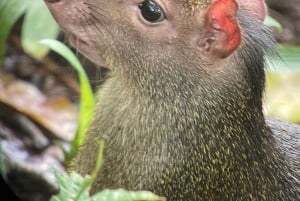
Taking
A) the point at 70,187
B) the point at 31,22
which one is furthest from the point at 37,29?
the point at 70,187

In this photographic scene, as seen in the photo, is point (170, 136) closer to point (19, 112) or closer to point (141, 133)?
point (141, 133)

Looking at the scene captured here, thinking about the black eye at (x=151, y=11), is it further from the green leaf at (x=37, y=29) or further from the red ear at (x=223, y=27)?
the green leaf at (x=37, y=29)

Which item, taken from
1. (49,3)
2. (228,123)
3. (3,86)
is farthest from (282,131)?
(3,86)

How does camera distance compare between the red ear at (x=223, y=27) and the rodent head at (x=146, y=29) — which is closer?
the red ear at (x=223, y=27)

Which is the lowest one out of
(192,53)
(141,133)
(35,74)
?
(35,74)

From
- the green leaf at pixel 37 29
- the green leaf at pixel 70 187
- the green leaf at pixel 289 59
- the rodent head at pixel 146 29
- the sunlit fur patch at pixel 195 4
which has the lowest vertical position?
the green leaf at pixel 289 59

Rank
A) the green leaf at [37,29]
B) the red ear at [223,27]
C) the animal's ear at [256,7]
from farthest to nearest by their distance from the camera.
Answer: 1. the green leaf at [37,29]
2. the animal's ear at [256,7]
3. the red ear at [223,27]

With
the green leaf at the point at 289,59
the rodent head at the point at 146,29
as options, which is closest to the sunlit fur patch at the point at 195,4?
the rodent head at the point at 146,29

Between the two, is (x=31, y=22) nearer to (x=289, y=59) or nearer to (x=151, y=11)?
(x=289, y=59)
